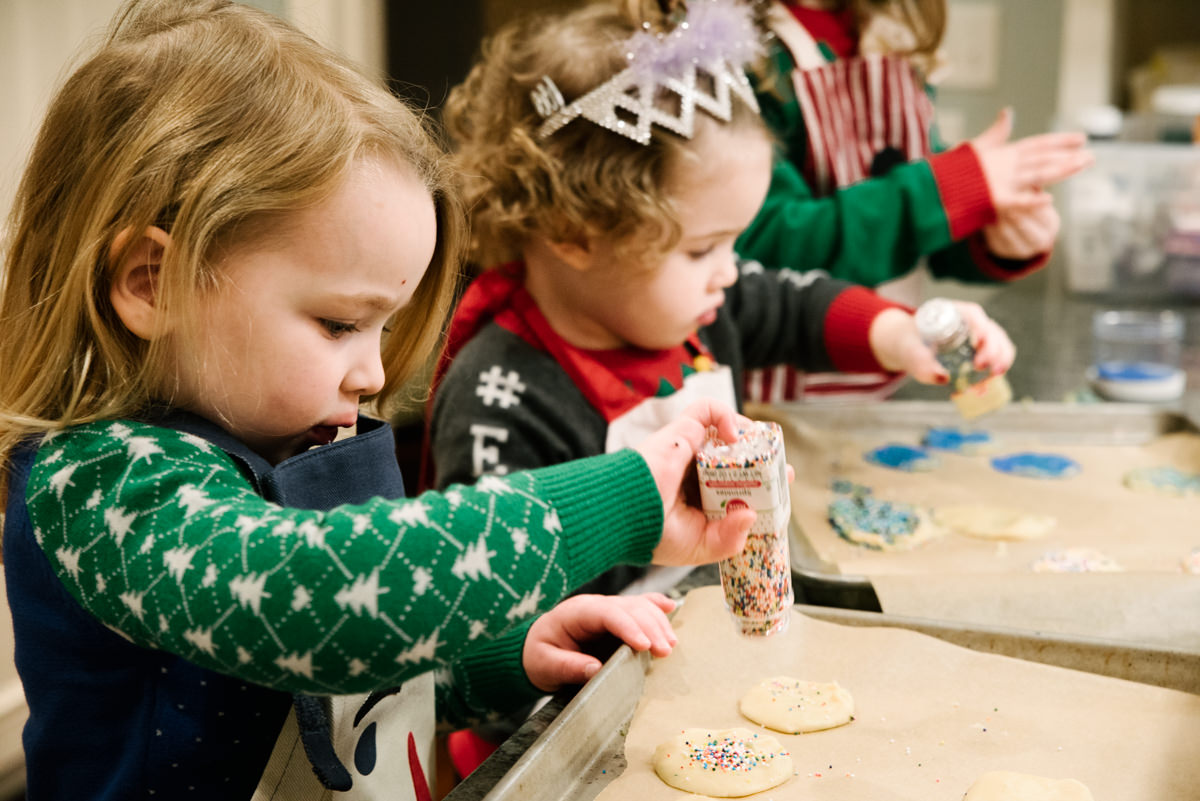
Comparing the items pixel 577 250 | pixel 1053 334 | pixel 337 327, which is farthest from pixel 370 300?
pixel 1053 334

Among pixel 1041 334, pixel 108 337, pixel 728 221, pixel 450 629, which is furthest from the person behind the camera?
pixel 1041 334

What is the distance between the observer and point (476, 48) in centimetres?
280

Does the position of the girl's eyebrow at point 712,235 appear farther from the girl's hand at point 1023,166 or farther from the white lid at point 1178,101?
the white lid at point 1178,101

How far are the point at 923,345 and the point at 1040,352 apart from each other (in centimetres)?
94

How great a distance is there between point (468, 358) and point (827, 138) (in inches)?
31.2

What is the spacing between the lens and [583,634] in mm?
952

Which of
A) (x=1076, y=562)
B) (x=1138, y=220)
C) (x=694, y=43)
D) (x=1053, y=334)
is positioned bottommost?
(x=1053, y=334)

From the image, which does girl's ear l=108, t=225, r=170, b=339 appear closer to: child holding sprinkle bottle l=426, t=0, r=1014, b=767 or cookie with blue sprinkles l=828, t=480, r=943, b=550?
child holding sprinkle bottle l=426, t=0, r=1014, b=767

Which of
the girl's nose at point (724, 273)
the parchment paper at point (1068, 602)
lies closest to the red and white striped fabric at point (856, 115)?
the girl's nose at point (724, 273)

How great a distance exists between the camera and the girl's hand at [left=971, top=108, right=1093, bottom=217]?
1624 mm

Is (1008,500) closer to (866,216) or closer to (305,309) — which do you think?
(866,216)

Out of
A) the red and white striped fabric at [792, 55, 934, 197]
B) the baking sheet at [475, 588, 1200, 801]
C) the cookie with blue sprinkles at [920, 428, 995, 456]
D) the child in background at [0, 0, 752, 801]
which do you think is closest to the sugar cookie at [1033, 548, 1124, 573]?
the baking sheet at [475, 588, 1200, 801]

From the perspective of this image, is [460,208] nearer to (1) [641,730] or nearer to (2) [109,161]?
(2) [109,161]

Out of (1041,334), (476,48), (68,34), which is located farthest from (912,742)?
(476,48)
